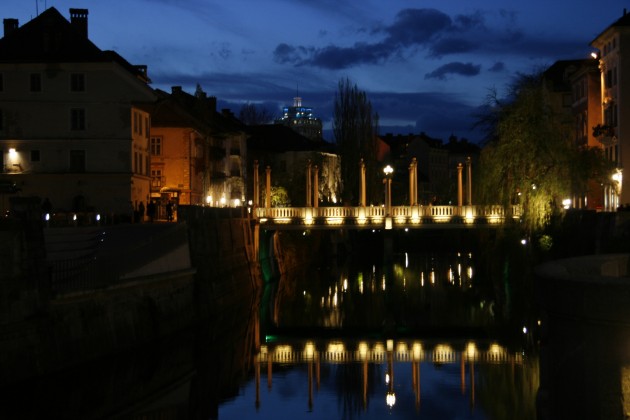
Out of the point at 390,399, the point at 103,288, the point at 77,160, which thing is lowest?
the point at 390,399

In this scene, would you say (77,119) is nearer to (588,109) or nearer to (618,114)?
(618,114)

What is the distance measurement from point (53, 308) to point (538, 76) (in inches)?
1427

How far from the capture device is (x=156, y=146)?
3041 inches

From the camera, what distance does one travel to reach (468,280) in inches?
2862

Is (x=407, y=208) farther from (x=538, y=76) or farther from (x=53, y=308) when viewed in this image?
(x=53, y=308)

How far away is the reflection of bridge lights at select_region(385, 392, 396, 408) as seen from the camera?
29.6 metres

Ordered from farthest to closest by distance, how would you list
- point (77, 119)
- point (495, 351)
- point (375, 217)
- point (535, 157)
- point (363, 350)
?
point (375, 217)
point (77, 119)
point (535, 157)
point (363, 350)
point (495, 351)

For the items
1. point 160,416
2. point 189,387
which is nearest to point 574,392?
point 160,416

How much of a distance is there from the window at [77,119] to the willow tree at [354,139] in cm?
3185

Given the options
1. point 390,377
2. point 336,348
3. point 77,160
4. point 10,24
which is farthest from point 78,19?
point 390,377

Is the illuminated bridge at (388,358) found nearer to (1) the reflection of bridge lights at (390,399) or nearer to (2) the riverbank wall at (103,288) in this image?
(1) the reflection of bridge lights at (390,399)

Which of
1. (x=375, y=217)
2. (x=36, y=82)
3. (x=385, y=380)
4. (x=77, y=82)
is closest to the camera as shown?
(x=385, y=380)

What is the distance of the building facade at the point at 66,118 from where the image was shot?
59406mm

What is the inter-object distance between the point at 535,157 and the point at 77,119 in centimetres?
2606
